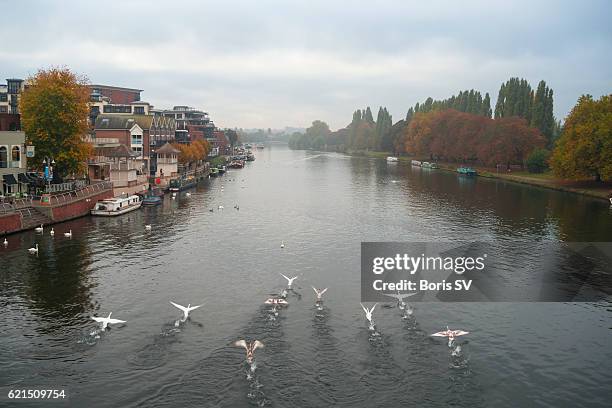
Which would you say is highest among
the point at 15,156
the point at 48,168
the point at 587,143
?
the point at 587,143

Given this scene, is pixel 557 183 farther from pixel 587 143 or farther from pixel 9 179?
pixel 9 179

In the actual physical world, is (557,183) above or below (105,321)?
above

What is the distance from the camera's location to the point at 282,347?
115ft

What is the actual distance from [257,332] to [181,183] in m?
85.9

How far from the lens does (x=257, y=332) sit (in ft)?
123

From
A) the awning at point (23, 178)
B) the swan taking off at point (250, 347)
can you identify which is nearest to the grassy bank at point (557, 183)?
the swan taking off at point (250, 347)

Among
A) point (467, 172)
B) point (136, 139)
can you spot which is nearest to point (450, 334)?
point (136, 139)

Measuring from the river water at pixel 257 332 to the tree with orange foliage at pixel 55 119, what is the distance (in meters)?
16.1

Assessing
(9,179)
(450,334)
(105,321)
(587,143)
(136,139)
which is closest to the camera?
(450,334)

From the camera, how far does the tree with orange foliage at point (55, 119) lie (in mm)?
79750

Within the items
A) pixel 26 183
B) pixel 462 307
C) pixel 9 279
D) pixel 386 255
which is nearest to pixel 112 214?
pixel 26 183

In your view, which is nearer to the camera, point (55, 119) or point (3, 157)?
point (3, 157)

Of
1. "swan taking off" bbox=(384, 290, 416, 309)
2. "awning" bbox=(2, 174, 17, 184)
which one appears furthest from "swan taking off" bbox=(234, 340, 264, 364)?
"awning" bbox=(2, 174, 17, 184)

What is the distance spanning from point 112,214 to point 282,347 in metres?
53.8
